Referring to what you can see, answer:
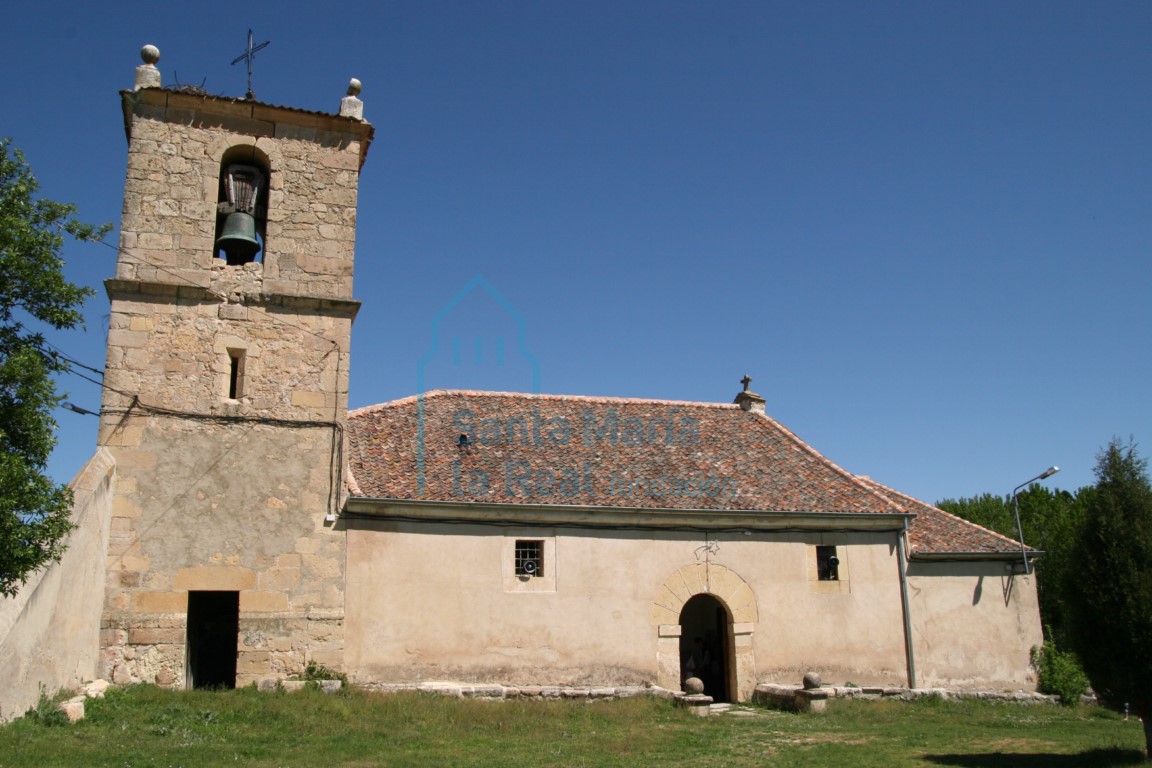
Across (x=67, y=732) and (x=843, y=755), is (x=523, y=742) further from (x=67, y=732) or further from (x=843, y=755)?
(x=67, y=732)

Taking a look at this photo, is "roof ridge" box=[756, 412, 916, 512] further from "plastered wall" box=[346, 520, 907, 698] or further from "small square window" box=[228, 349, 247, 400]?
"small square window" box=[228, 349, 247, 400]

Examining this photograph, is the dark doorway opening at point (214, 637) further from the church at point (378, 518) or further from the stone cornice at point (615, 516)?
the stone cornice at point (615, 516)

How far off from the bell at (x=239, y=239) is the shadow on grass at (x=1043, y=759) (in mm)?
12144

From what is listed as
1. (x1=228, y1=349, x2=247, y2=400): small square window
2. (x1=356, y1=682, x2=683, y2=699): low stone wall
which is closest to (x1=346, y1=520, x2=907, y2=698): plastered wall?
(x1=356, y1=682, x2=683, y2=699): low stone wall

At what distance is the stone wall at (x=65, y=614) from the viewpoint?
363 inches

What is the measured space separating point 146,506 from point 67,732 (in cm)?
406

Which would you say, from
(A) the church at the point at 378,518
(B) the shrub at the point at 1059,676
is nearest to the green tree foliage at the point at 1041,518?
(B) the shrub at the point at 1059,676

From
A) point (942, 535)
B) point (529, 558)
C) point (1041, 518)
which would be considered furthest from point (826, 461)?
point (1041, 518)

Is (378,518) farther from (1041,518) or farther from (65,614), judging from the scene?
(1041,518)

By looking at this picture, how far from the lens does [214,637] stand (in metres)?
14.9

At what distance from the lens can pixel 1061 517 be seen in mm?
32062

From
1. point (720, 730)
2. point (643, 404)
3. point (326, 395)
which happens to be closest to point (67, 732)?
point (326, 395)

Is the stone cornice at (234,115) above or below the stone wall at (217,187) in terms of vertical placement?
above

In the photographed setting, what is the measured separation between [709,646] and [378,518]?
7540 millimetres
